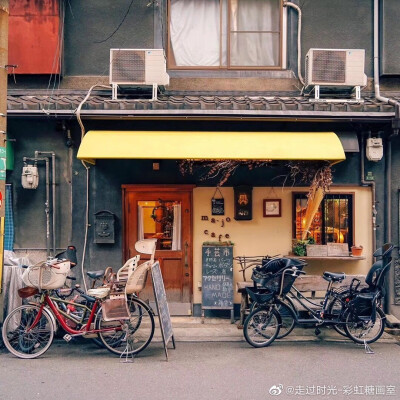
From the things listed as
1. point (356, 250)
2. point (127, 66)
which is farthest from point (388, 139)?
point (127, 66)

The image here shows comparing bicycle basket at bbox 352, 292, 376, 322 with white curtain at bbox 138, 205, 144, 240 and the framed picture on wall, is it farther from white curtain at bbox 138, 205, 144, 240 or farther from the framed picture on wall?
white curtain at bbox 138, 205, 144, 240

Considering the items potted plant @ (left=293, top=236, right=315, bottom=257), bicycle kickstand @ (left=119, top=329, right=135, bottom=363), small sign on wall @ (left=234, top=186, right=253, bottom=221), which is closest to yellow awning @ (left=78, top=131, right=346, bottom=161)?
small sign on wall @ (left=234, top=186, right=253, bottom=221)

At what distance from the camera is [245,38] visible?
10.0 meters

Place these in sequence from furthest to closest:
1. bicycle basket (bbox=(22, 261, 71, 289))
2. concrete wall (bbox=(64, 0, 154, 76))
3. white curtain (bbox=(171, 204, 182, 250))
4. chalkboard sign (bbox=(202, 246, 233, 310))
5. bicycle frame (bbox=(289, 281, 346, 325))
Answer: concrete wall (bbox=(64, 0, 154, 76)), white curtain (bbox=(171, 204, 182, 250)), chalkboard sign (bbox=(202, 246, 233, 310)), bicycle frame (bbox=(289, 281, 346, 325)), bicycle basket (bbox=(22, 261, 71, 289))

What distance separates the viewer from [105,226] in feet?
29.2

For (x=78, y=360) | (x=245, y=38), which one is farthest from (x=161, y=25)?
(x=78, y=360)

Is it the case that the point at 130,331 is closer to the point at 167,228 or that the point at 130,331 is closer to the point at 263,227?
the point at 167,228

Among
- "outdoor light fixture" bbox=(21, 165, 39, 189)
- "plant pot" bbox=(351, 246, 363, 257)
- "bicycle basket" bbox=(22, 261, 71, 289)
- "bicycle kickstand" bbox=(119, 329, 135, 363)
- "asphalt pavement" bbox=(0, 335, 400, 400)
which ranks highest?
"outdoor light fixture" bbox=(21, 165, 39, 189)

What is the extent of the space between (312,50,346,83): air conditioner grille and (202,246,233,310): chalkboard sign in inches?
161

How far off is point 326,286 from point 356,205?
192cm

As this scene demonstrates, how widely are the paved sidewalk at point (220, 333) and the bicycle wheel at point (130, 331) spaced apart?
0.80 meters

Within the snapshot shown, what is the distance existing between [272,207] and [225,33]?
13.7 ft

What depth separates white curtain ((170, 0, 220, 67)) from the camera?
999 cm

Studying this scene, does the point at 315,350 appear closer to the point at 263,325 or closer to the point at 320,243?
the point at 263,325
